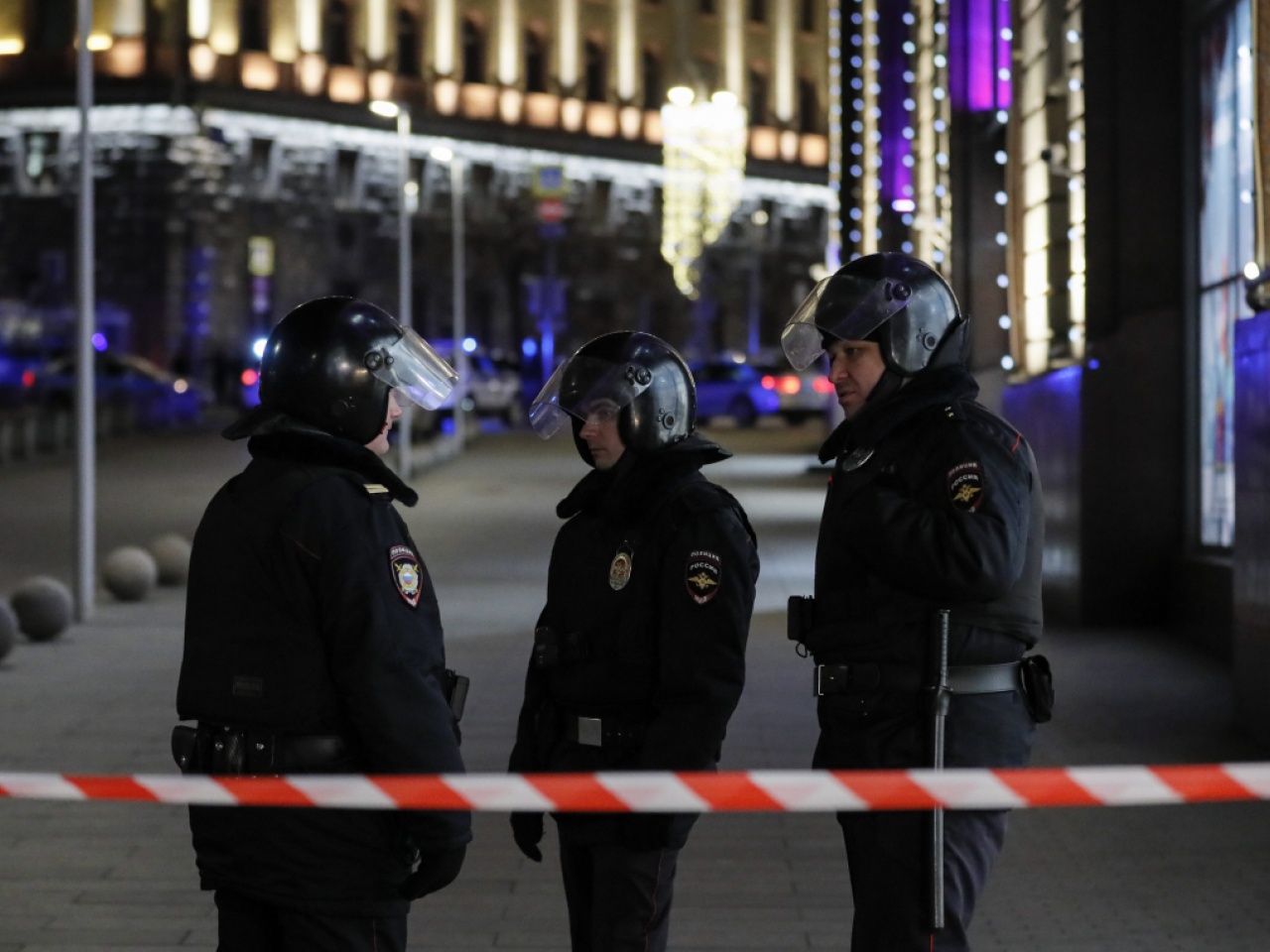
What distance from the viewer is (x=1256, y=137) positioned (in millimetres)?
10398

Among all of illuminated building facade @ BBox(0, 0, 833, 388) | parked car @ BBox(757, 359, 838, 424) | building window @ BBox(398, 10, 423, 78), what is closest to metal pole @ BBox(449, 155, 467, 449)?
illuminated building facade @ BBox(0, 0, 833, 388)

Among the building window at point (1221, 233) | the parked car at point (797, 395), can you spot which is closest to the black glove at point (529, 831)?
the building window at point (1221, 233)

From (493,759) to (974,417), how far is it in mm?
5246

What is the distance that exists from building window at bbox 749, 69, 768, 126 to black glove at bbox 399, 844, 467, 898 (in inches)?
3077

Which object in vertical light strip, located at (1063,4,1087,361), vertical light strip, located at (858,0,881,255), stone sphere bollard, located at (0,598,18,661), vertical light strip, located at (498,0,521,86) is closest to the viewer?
stone sphere bollard, located at (0,598,18,661)

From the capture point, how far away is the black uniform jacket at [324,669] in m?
3.76

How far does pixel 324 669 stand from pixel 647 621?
0.84 meters

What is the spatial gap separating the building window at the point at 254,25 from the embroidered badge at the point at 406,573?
200 ft

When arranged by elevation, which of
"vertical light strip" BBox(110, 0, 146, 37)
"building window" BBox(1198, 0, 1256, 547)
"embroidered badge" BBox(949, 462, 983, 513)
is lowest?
"embroidered badge" BBox(949, 462, 983, 513)

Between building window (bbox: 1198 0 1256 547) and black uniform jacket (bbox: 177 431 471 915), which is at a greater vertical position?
building window (bbox: 1198 0 1256 547)

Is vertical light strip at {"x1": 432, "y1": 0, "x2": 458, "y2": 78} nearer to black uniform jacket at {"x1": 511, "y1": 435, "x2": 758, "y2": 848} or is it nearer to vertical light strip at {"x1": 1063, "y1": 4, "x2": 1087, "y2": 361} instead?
vertical light strip at {"x1": 1063, "y1": 4, "x2": 1087, "y2": 361}

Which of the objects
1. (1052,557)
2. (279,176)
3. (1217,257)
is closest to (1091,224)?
(1217,257)

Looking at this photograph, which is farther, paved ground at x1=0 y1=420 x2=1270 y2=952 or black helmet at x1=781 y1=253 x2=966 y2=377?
paved ground at x1=0 y1=420 x2=1270 y2=952

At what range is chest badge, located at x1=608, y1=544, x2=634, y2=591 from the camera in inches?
175
